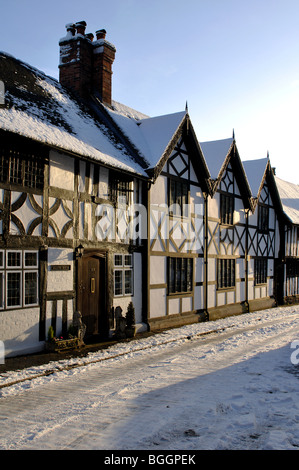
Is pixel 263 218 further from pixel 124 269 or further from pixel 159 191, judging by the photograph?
pixel 124 269

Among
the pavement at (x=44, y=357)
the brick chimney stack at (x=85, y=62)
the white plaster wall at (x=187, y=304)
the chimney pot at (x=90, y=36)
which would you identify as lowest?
the pavement at (x=44, y=357)

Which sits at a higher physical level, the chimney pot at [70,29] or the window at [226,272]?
the chimney pot at [70,29]

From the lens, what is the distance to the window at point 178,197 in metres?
17.0

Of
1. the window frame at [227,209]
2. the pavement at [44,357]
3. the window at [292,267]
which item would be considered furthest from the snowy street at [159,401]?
the window at [292,267]

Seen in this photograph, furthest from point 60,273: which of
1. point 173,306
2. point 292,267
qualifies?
point 292,267

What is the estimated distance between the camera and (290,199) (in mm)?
32250

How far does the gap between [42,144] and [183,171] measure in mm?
8084

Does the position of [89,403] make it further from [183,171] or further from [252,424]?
[183,171]

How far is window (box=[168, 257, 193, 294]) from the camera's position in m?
16.8

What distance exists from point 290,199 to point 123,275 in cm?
2177

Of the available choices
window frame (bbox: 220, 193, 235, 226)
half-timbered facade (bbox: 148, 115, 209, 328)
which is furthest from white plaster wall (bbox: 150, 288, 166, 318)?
window frame (bbox: 220, 193, 235, 226)

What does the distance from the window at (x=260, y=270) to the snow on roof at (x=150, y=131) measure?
36.6 feet

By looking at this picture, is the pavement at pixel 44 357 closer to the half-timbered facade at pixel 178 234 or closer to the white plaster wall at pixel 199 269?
the half-timbered facade at pixel 178 234

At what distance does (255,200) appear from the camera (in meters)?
24.1
